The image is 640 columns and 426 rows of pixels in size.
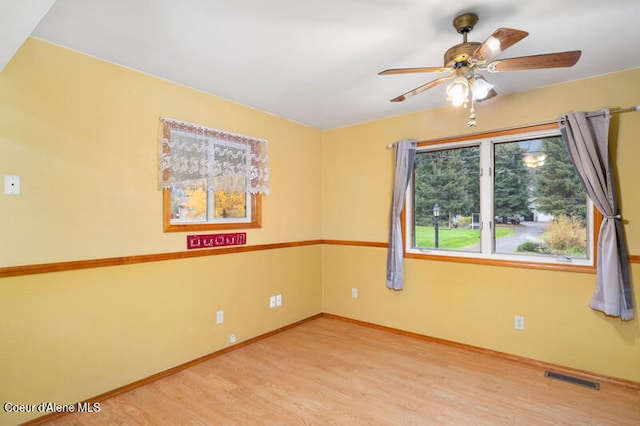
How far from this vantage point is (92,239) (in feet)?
7.59

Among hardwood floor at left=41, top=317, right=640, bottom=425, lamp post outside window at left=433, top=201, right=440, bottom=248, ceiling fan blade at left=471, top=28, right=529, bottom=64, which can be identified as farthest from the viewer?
lamp post outside window at left=433, top=201, right=440, bottom=248

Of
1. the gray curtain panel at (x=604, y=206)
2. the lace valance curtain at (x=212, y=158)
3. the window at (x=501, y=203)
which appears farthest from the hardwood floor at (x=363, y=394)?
the lace valance curtain at (x=212, y=158)

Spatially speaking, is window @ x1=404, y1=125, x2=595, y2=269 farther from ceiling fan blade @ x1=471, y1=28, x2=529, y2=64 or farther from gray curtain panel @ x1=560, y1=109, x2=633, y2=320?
ceiling fan blade @ x1=471, y1=28, x2=529, y2=64

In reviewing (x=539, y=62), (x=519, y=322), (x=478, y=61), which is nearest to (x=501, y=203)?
(x=519, y=322)

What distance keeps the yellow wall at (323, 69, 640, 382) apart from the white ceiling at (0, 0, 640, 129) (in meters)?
0.28

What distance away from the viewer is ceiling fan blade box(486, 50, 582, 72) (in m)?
1.64

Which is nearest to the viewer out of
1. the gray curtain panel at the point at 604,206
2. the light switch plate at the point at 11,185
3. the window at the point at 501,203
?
the light switch plate at the point at 11,185

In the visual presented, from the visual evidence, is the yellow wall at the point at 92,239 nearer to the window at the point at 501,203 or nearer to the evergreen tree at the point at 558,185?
the window at the point at 501,203

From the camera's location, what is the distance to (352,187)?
13.5 ft

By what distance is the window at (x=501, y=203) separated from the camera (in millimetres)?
Answer: 2834

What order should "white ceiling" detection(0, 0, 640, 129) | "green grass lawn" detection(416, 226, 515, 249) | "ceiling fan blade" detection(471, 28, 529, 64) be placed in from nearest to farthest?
"ceiling fan blade" detection(471, 28, 529, 64) → "white ceiling" detection(0, 0, 640, 129) → "green grass lawn" detection(416, 226, 515, 249)

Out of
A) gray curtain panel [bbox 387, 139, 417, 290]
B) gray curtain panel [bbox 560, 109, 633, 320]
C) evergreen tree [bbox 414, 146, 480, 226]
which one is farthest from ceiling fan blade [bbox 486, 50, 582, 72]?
gray curtain panel [bbox 387, 139, 417, 290]

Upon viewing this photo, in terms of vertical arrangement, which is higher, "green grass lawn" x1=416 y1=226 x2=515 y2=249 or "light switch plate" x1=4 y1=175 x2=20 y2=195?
"light switch plate" x1=4 y1=175 x2=20 y2=195

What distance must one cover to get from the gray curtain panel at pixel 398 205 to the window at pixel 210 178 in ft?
4.79
